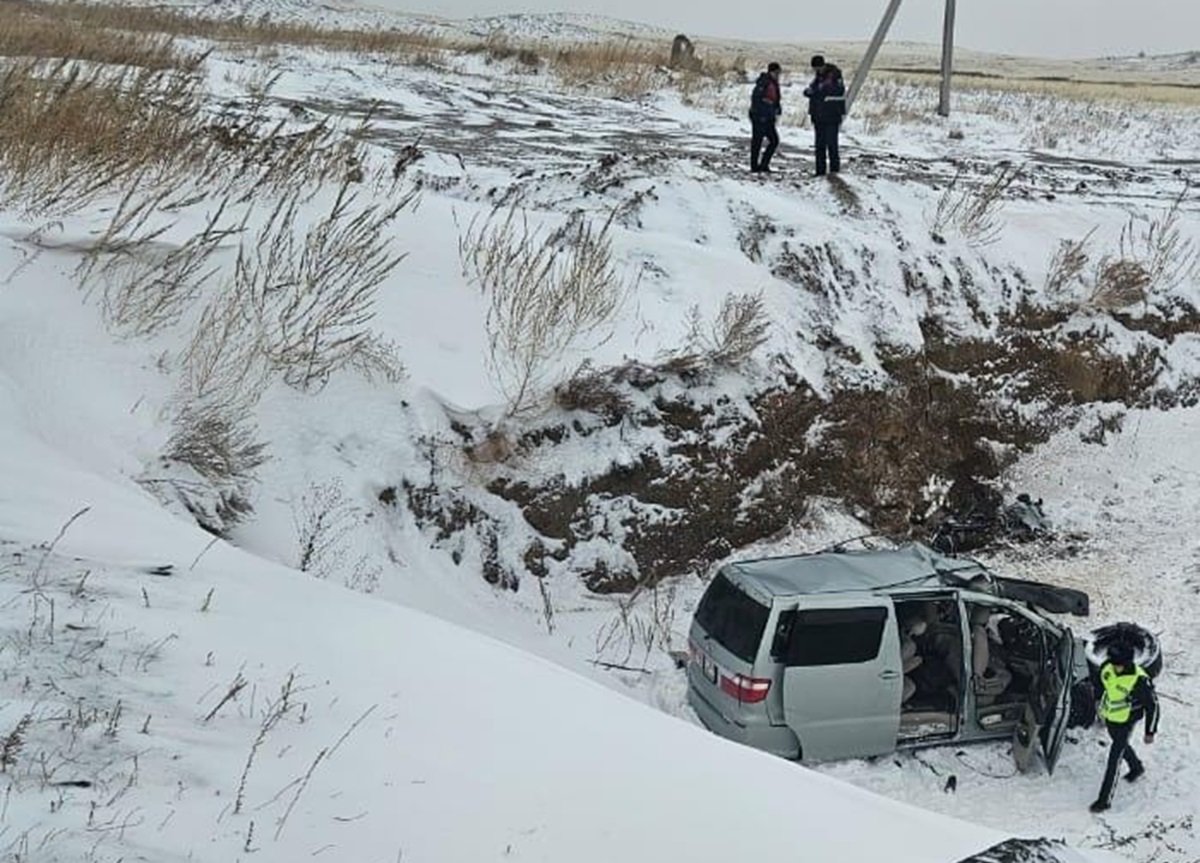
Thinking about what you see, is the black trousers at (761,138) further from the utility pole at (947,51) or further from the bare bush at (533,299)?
the utility pole at (947,51)

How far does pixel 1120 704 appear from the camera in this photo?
27.9 feet

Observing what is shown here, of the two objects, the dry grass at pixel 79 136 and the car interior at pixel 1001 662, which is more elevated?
the dry grass at pixel 79 136

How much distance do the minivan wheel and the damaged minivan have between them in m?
0.03

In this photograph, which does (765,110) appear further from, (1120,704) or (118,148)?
(1120,704)

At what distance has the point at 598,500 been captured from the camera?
37.0 ft

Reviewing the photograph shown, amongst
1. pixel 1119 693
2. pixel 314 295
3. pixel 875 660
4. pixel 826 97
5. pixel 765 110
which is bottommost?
pixel 1119 693

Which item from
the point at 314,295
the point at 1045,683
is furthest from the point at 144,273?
the point at 1045,683

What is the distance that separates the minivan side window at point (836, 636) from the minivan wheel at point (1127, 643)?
6.42ft

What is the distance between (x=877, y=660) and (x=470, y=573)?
12.1ft

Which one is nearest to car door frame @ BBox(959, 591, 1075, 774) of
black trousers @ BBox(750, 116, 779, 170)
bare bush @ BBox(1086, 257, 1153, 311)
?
bare bush @ BBox(1086, 257, 1153, 311)

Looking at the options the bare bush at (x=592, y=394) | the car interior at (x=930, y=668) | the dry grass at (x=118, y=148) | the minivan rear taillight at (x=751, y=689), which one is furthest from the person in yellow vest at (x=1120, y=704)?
the dry grass at (x=118, y=148)

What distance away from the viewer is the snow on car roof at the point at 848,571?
8.59 metres

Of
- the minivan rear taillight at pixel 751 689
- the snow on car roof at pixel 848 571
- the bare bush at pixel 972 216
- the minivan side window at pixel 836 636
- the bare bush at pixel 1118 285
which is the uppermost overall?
the bare bush at pixel 972 216

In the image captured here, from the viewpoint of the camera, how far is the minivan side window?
8328 mm
